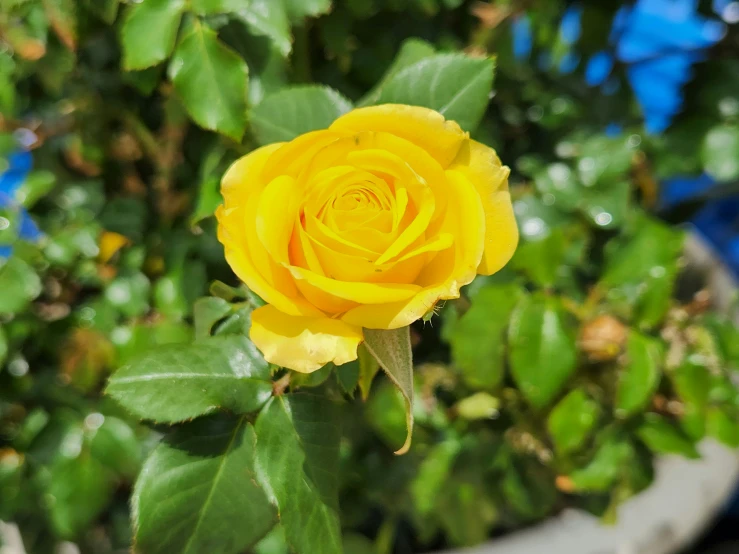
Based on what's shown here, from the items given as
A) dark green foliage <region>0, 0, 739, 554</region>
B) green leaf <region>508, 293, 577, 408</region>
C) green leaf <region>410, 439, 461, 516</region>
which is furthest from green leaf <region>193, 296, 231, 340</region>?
green leaf <region>410, 439, 461, 516</region>

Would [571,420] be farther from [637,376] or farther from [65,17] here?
[65,17]

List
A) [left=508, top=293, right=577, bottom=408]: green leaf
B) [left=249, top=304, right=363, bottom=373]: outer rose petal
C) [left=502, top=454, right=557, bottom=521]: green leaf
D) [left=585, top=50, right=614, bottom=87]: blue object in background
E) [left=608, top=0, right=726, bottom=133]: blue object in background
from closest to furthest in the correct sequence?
1. [left=249, top=304, right=363, bottom=373]: outer rose petal
2. [left=508, top=293, right=577, bottom=408]: green leaf
3. [left=502, top=454, right=557, bottom=521]: green leaf
4. [left=585, top=50, right=614, bottom=87]: blue object in background
5. [left=608, top=0, right=726, bottom=133]: blue object in background

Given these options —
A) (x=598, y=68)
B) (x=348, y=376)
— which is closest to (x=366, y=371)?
(x=348, y=376)

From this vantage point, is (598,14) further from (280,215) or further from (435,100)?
(280,215)

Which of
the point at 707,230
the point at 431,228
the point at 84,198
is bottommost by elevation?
the point at 707,230

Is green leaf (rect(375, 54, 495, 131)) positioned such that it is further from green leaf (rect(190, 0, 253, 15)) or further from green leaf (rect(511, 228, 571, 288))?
green leaf (rect(511, 228, 571, 288))

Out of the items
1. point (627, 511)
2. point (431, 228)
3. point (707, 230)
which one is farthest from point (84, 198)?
point (707, 230)
